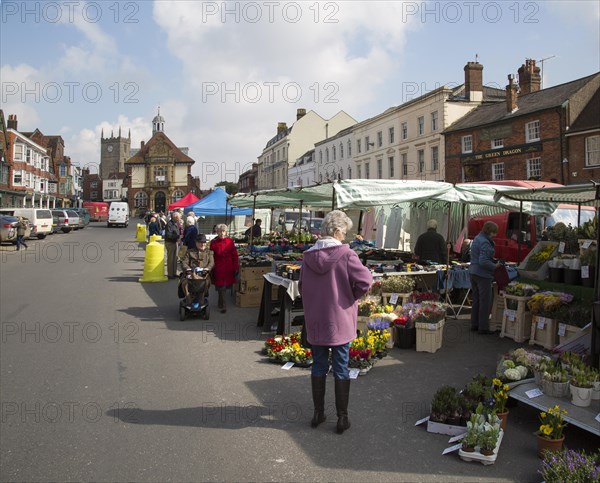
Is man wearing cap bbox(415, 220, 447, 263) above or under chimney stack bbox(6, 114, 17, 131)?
under

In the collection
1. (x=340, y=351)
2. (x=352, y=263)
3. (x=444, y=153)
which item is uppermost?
(x=444, y=153)

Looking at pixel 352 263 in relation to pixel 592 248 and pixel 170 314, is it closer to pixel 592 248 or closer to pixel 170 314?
pixel 592 248

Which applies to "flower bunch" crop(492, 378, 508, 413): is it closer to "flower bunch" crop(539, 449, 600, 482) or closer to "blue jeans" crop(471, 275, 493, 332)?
"flower bunch" crop(539, 449, 600, 482)

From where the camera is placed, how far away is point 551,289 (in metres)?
8.12

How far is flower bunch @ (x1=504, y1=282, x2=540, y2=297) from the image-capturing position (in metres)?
8.26

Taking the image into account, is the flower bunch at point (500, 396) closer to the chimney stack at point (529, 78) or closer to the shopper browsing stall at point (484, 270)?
the shopper browsing stall at point (484, 270)

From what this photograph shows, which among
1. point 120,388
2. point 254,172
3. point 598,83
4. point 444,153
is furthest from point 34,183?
point 120,388

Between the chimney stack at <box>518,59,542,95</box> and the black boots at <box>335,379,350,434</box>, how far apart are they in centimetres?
3350

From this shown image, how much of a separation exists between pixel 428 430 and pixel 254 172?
9155 centimetres

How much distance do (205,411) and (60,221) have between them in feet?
137

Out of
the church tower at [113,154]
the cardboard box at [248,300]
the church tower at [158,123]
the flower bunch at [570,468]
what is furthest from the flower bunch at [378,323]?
the church tower at [113,154]

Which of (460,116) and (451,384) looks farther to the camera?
(460,116)

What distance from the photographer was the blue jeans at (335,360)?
15.8ft

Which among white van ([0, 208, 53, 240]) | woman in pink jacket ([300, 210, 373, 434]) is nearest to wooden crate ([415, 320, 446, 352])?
woman in pink jacket ([300, 210, 373, 434])
